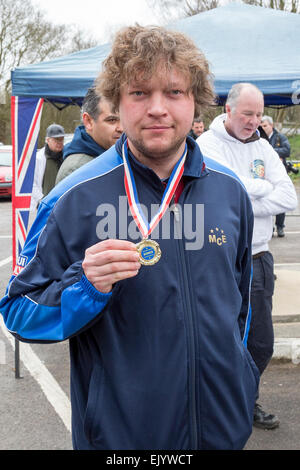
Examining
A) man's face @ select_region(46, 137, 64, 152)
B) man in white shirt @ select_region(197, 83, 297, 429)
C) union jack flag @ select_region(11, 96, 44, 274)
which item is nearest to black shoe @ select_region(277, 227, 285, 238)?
man's face @ select_region(46, 137, 64, 152)

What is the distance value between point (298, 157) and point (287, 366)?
2201 centimetres

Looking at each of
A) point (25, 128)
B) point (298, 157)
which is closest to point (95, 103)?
point (25, 128)

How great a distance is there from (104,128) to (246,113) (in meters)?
0.93

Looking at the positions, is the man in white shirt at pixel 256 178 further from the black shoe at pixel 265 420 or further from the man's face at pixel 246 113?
the black shoe at pixel 265 420

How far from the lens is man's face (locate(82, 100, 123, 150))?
328cm

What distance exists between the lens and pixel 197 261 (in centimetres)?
160

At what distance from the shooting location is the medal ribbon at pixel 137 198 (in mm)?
1522

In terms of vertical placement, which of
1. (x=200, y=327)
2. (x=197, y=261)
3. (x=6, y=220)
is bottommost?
(x=6, y=220)

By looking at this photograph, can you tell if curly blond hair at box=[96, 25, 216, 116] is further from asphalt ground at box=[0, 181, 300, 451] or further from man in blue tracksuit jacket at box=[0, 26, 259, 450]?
asphalt ground at box=[0, 181, 300, 451]

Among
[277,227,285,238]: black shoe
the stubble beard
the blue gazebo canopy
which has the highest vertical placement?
the blue gazebo canopy

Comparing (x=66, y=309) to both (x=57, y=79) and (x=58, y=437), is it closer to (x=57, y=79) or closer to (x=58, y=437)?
(x=58, y=437)

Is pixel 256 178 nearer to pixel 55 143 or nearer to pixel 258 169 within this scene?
pixel 258 169

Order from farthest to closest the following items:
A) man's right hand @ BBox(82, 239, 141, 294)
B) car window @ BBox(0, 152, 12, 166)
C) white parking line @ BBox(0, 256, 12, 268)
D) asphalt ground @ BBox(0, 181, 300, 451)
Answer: car window @ BBox(0, 152, 12, 166)
white parking line @ BBox(0, 256, 12, 268)
asphalt ground @ BBox(0, 181, 300, 451)
man's right hand @ BBox(82, 239, 141, 294)

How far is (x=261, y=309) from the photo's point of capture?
3291 millimetres
